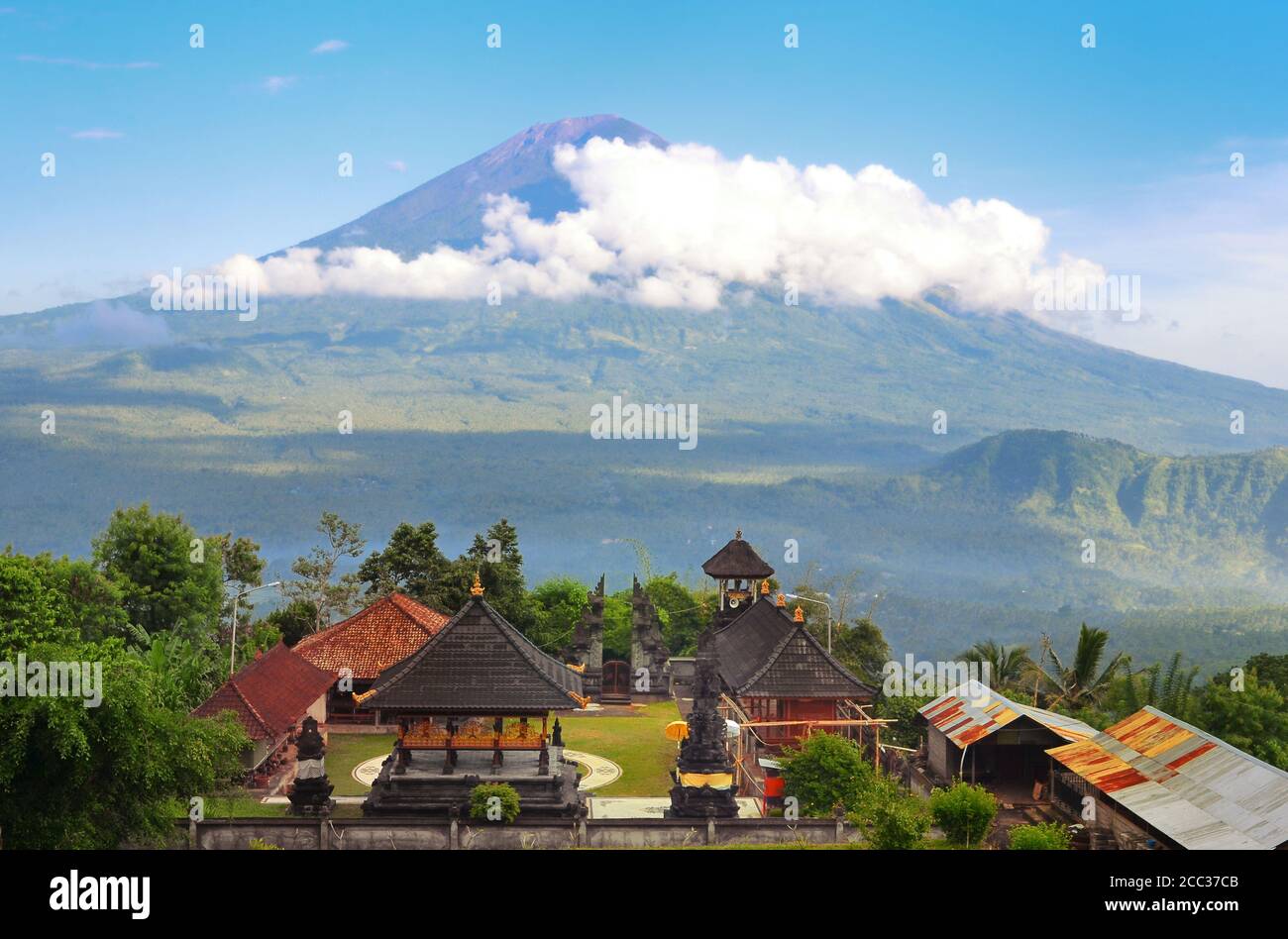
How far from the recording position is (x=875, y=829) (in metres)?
25.5

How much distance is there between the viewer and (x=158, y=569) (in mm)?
49344

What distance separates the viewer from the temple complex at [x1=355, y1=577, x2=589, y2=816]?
32094 millimetres

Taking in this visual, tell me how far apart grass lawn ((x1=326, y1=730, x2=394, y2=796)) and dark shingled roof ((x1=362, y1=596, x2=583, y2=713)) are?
5821 mm

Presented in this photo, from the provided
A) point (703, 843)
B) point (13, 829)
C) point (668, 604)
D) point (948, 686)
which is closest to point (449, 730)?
point (703, 843)

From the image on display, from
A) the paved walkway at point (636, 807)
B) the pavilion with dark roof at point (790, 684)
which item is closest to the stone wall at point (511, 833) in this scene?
the paved walkway at point (636, 807)

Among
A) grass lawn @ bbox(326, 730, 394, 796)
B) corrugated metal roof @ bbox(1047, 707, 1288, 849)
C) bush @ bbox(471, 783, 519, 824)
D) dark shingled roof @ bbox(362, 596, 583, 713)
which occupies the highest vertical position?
dark shingled roof @ bbox(362, 596, 583, 713)

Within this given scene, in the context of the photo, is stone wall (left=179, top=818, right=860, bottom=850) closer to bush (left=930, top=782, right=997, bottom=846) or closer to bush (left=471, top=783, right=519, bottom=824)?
bush (left=471, top=783, right=519, bottom=824)

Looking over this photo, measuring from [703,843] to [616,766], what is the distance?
1123 centimetres

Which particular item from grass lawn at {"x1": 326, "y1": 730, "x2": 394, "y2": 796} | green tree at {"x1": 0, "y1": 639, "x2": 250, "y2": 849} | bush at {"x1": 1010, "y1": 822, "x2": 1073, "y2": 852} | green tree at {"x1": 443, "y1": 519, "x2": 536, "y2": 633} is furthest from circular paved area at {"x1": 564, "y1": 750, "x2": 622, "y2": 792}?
green tree at {"x1": 443, "y1": 519, "x2": 536, "y2": 633}

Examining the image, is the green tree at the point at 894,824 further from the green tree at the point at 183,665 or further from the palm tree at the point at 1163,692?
the green tree at the point at 183,665

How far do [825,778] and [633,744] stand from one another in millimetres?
13751

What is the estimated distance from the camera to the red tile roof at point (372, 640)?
4691cm

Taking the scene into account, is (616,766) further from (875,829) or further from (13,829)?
(13,829)

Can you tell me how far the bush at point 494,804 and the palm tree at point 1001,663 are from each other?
24.1 metres
